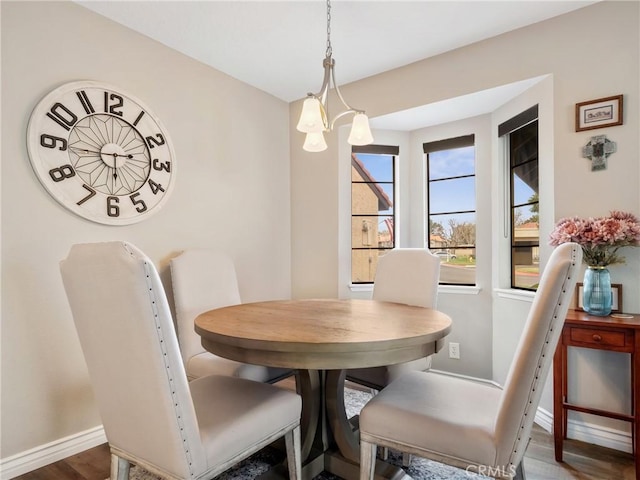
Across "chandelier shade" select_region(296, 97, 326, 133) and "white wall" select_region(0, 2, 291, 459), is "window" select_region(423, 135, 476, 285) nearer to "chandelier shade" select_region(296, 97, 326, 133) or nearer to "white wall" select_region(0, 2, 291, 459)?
"white wall" select_region(0, 2, 291, 459)

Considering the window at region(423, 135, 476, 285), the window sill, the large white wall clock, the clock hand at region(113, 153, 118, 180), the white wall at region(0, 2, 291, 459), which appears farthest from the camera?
the window at region(423, 135, 476, 285)

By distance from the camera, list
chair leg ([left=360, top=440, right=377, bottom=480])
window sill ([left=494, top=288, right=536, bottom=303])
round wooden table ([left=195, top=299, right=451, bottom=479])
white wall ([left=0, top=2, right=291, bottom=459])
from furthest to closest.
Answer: window sill ([left=494, top=288, right=536, bottom=303]) → white wall ([left=0, top=2, right=291, bottom=459]) → chair leg ([left=360, top=440, right=377, bottom=480]) → round wooden table ([left=195, top=299, right=451, bottom=479])

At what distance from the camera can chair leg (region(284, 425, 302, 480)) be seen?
1.44 metres

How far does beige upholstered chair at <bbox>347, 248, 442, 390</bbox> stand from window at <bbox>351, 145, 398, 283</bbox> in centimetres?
90

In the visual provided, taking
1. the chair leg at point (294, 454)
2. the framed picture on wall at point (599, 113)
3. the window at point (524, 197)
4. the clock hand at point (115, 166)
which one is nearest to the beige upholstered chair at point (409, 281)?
the chair leg at point (294, 454)

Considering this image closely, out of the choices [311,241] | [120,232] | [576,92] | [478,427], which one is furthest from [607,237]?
[120,232]

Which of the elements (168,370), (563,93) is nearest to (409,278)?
(563,93)

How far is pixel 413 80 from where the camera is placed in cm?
283

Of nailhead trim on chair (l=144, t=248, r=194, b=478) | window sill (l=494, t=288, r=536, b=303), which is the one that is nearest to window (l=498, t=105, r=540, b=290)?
window sill (l=494, t=288, r=536, b=303)

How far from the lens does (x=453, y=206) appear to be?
10.5 feet

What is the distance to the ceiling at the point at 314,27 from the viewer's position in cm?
210

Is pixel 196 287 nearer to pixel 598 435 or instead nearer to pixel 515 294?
pixel 515 294

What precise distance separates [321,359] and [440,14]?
216 cm

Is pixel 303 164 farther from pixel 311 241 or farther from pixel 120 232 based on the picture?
pixel 120 232
